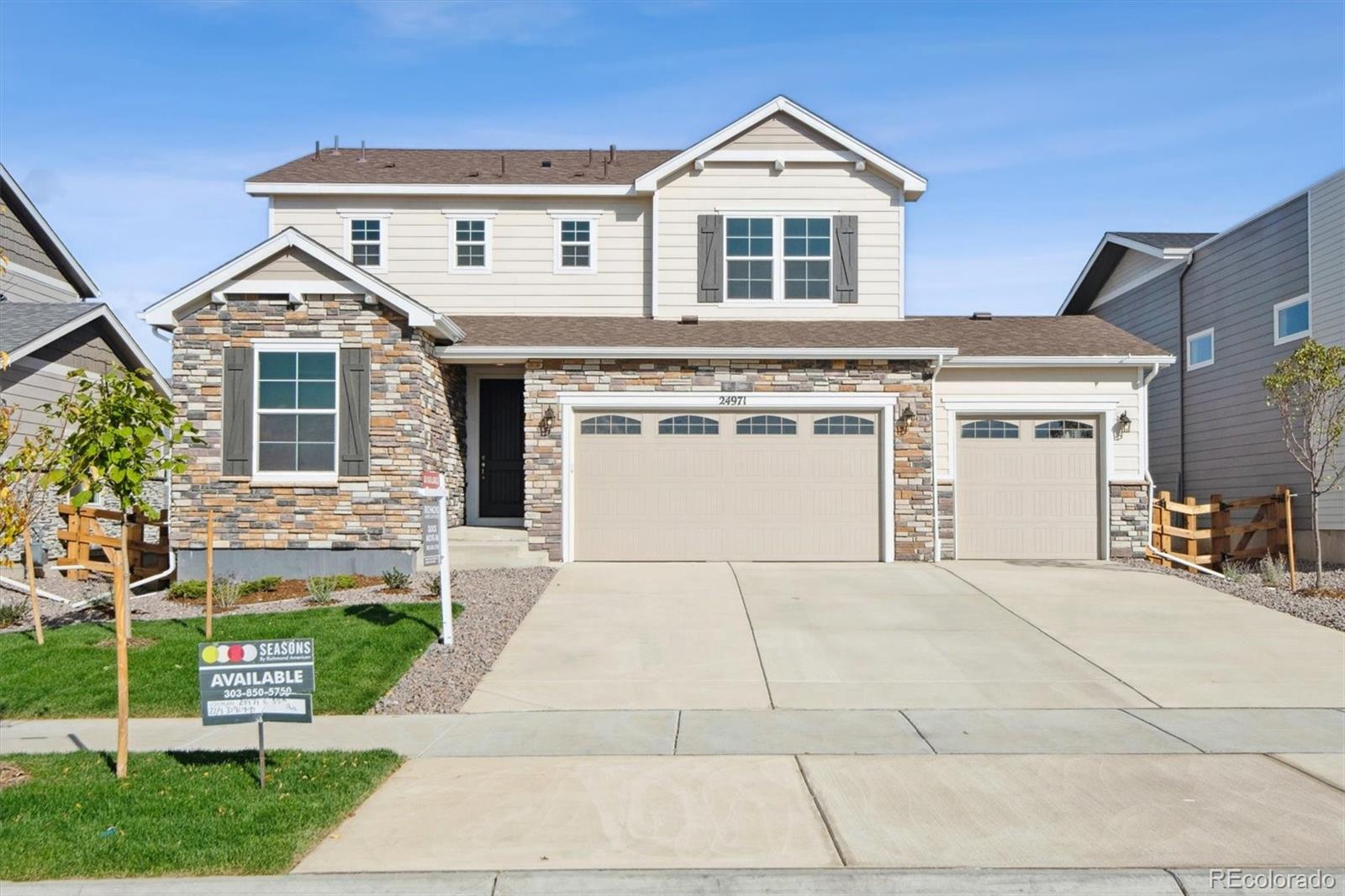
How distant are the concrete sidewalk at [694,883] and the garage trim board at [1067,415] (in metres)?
12.4

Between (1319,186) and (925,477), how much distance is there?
806cm

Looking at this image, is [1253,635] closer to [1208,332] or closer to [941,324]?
[941,324]

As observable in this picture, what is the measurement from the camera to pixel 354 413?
15.5m

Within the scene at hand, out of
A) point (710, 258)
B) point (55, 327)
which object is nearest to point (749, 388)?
point (710, 258)

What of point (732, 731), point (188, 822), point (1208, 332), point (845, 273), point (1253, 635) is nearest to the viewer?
point (188, 822)

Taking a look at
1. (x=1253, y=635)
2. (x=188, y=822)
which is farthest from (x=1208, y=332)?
(x=188, y=822)

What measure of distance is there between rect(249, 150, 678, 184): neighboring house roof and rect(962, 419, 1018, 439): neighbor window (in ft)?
24.1

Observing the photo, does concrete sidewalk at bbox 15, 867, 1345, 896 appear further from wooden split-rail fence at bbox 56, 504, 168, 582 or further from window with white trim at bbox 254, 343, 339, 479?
wooden split-rail fence at bbox 56, 504, 168, 582

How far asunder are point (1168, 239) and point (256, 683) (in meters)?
21.9

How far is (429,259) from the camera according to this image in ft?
64.3

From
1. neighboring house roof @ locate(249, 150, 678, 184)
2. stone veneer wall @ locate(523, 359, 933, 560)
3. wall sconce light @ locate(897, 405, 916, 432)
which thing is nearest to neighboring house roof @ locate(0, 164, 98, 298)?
neighboring house roof @ locate(249, 150, 678, 184)

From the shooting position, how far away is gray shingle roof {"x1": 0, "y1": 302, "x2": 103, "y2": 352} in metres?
17.5

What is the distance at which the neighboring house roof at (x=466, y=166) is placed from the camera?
778 inches

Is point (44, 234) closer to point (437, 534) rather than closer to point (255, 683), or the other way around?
point (437, 534)
